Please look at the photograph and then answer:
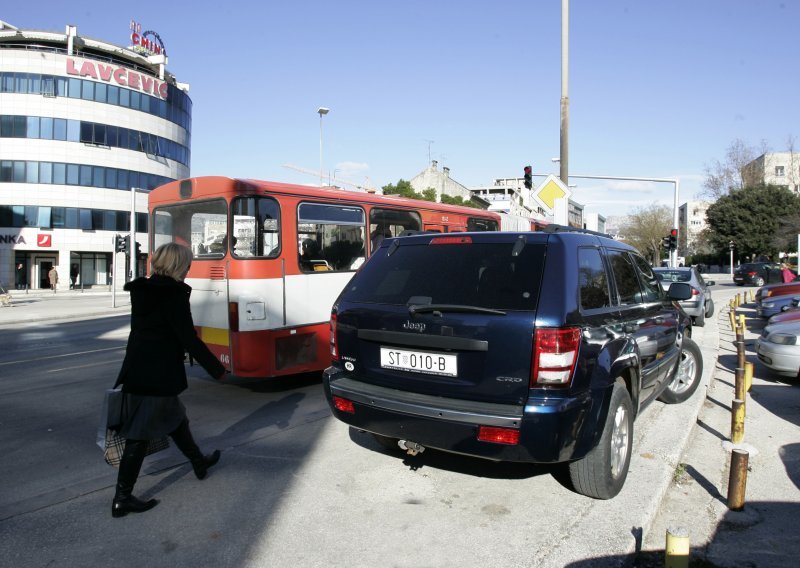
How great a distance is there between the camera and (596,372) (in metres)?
3.46

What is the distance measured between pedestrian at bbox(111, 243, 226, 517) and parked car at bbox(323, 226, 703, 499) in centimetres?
107

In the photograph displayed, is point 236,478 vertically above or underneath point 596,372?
underneath

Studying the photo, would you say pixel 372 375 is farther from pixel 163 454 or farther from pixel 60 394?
pixel 60 394

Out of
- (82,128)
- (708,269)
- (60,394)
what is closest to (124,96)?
(82,128)

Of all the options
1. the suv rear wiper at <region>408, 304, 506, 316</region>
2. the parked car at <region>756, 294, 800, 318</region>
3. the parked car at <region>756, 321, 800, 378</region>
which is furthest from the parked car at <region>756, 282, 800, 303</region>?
the suv rear wiper at <region>408, 304, 506, 316</region>

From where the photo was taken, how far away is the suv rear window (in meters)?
3.52

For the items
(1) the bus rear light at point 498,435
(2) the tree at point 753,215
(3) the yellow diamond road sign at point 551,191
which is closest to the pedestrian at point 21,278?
(3) the yellow diamond road sign at point 551,191

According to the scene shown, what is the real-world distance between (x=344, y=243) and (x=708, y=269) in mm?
76026

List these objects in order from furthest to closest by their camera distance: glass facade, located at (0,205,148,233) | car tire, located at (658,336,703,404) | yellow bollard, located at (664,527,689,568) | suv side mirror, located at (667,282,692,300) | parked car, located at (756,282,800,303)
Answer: glass facade, located at (0,205,148,233) < parked car, located at (756,282,800,303) < car tire, located at (658,336,703,404) < suv side mirror, located at (667,282,692,300) < yellow bollard, located at (664,527,689,568)

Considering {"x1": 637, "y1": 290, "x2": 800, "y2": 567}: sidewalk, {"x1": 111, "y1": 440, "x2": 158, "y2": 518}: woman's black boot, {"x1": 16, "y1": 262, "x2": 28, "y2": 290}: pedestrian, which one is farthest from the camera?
{"x1": 16, "y1": 262, "x2": 28, "y2": 290}: pedestrian

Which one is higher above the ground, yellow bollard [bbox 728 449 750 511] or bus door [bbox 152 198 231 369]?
bus door [bbox 152 198 231 369]

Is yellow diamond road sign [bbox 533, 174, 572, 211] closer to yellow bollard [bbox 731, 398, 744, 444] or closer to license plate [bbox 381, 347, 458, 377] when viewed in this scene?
yellow bollard [bbox 731, 398, 744, 444]

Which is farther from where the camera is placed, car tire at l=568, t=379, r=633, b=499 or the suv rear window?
car tire at l=568, t=379, r=633, b=499

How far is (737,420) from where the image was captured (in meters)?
4.97
